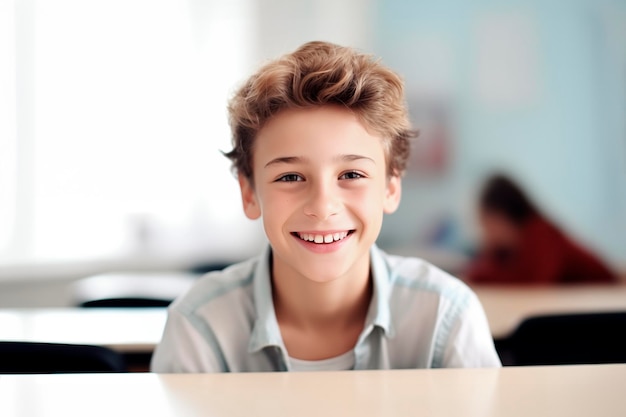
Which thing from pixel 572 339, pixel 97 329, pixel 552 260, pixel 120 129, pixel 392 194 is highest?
pixel 392 194

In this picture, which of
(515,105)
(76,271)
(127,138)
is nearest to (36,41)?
(127,138)

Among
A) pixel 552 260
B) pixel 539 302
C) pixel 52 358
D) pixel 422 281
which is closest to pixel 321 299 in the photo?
pixel 422 281

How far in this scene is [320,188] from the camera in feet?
4.94

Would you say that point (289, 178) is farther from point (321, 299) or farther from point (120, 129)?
point (120, 129)

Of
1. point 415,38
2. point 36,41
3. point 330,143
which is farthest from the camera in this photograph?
point 415,38

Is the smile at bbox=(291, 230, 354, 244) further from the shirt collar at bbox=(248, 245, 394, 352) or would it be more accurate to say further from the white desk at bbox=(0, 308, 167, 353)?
the white desk at bbox=(0, 308, 167, 353)

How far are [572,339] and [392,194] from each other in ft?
1.97

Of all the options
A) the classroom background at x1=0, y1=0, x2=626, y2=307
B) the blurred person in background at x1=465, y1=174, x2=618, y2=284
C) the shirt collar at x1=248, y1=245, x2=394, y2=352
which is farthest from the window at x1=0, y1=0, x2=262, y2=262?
the shirt collar at x1=248, y1=245, x2=394, y2=352

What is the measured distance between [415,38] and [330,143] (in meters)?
4.16

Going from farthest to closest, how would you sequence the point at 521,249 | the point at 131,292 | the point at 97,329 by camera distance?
the point at 521,249 → the point at 131,292 → the point at 97,329

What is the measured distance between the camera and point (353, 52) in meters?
1.66

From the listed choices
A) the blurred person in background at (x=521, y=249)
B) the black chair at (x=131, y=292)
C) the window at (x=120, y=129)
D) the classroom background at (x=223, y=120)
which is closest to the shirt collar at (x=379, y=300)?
the black chair at (x=131, y=292)

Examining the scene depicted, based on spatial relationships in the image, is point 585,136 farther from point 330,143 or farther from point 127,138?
point 330,143

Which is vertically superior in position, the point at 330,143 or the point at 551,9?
the point at 551,9
